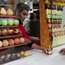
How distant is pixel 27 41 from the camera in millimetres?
1502

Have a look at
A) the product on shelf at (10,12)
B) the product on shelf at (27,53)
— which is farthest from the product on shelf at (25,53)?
the product on shelf at (10,12)

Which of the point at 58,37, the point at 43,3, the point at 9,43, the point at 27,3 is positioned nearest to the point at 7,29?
the point at 9,43

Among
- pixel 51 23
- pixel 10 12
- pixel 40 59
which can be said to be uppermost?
pixel 10 12

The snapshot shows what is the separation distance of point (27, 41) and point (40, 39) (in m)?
0.21

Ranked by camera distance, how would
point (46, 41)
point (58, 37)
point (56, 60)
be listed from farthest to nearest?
point (58, 37), point (46, 41), point (56, 60)

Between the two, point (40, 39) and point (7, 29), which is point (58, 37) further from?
point (7, 29)

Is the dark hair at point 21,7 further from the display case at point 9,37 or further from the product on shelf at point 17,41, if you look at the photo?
the product on shelf at point 17,41

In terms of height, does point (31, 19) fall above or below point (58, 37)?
above

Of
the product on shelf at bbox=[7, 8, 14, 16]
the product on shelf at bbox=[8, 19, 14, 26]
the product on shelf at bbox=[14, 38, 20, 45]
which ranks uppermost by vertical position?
the product on shelf at bbox=[7, 8, 14, 16]

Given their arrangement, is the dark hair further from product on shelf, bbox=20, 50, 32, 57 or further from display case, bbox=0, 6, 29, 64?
product on shelf, bbox=20, 50, 32, 57

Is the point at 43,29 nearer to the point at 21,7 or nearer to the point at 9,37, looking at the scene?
the point at 21,7

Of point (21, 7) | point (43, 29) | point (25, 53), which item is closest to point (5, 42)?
point (25, 53)

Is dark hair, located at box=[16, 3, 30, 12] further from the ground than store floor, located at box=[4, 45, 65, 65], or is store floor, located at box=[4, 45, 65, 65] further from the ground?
dark hair, located at box=[16, 3, 30, 12]

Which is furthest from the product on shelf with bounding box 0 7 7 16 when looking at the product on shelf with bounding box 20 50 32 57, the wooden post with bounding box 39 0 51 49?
the wooden post with bounding box 39 0 51 49
